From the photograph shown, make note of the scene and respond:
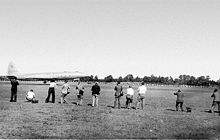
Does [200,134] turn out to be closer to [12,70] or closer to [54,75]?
[54,75]

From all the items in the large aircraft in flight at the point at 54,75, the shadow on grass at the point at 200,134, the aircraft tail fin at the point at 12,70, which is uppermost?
the aircraft tail fin at the point at 12,70

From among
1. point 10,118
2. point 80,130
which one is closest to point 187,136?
point 80,130

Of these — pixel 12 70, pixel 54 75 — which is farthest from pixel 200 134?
pixel 12 70

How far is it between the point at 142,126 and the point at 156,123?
4.21 ft

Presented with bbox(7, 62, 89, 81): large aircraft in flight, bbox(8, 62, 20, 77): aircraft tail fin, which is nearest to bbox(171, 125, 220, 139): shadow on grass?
bbox(7, 62, 89, 81): large aircraft in flight

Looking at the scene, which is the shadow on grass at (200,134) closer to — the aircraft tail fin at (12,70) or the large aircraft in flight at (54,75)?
the large aircraft in flight at (54,75)

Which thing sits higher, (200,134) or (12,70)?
(12,70)

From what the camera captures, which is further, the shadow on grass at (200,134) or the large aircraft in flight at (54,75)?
the large aircraft in flight at (54,75)

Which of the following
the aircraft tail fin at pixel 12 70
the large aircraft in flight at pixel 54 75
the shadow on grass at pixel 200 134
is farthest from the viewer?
the aircraft tail fin at pixel 12 70

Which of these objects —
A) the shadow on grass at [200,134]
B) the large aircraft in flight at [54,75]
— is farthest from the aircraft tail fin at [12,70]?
the shadow on grass at [200,134]

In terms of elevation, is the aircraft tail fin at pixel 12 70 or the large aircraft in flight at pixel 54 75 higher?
the aircraft tail fin at pixel 12 70

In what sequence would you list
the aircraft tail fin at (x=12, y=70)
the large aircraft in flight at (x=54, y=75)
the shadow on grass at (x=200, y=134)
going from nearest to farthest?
the shadow on grass at (x=200, y=134) < the large aircraft in flight at (x=54, y=75) < the aircraft tail fin at (x=12, y=70)

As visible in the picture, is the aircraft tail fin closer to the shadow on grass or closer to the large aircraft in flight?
the large aircraft in flight

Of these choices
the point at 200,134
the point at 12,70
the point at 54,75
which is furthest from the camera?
the point at 12,70
